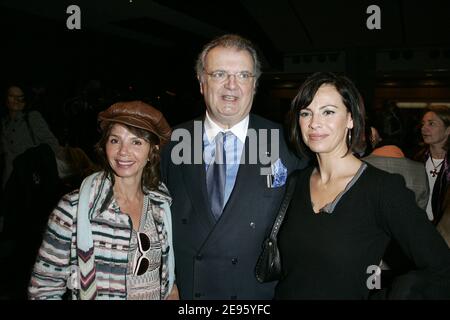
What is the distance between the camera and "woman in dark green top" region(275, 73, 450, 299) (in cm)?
119

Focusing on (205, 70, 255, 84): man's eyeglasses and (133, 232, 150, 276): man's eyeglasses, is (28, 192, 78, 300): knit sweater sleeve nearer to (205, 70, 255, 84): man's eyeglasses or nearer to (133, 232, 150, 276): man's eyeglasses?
(133, 232, 150, 276): man's eyeglasses

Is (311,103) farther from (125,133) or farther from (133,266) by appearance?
(133,266)

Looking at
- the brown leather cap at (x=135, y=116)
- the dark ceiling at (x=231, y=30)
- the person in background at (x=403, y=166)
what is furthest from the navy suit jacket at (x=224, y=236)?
the dark ceiling at (x=231, y=30)

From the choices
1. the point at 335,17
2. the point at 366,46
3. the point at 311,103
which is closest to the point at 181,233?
the point at 311,103

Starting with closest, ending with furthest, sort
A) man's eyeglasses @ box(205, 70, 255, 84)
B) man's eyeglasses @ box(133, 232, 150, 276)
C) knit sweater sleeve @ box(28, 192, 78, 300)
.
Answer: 1. knit sweater sleeve @ box(28, 192, 78, 300)
2. man's eyeglasses @ box(133, 232, 150, 276)
3. man's eyeglasses @ box(205, 70, 255, 84)

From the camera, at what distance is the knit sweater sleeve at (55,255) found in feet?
4.57

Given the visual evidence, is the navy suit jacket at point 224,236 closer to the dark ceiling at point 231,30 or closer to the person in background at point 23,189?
the person in background at point 23,189

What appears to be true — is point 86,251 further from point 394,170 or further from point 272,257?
point 394,170

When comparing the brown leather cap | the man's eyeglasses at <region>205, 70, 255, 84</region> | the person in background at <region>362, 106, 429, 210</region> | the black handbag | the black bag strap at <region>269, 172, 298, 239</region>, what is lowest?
the black handbag

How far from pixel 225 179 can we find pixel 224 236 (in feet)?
0.94

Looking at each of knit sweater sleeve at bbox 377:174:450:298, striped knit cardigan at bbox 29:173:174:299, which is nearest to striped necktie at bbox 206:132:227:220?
striped knit cardigan at bbox 29:173:174:299

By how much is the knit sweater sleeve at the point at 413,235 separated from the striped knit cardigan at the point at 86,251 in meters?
1.04

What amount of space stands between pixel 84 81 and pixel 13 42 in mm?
1202
